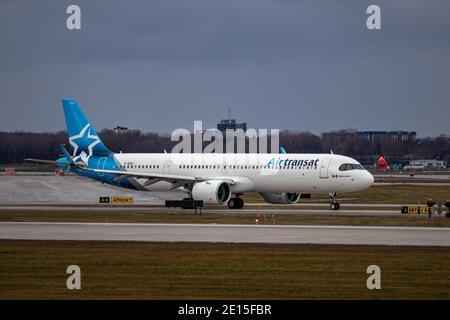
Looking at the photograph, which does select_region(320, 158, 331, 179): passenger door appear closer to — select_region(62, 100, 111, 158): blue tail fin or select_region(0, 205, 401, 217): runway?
select_region(0, 205, 401, 217): runway

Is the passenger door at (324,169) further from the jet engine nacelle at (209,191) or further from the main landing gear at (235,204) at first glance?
the jet engine nacelle at (209,191)

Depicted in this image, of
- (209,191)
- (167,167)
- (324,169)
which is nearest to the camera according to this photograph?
(209,191)

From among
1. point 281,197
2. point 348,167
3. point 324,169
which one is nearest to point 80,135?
point 281,197

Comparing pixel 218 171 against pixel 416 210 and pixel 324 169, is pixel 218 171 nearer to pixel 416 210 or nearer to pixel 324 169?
pixel 324 169

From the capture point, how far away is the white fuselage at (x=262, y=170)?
2393 inches

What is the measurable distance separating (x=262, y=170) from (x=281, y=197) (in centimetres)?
318

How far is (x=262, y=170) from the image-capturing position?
6319 centimetres

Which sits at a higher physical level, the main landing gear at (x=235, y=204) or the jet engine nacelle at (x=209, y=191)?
the jet engine nacelle at (x=209, y=191)

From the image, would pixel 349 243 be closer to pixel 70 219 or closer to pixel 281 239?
pixel 281 239

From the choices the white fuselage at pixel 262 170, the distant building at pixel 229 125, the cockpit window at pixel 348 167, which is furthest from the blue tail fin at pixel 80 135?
the distant building at pixel 229 125

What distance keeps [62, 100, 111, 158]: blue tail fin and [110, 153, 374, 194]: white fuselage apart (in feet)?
Answer: 5.89

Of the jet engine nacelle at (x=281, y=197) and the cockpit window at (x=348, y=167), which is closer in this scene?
the cockpit window at (x=348, y=167)

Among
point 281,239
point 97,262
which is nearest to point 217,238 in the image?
point 281,239

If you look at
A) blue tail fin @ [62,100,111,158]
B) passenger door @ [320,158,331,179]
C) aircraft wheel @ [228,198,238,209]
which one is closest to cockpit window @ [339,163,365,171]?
passenger door @ [320,158,331,179]
